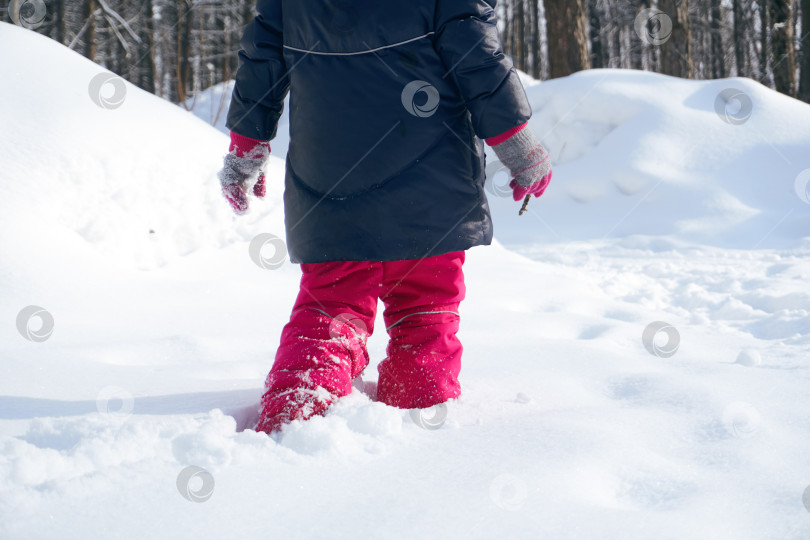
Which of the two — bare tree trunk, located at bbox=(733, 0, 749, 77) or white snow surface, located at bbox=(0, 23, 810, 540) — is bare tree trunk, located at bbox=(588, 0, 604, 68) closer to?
bare tree trunk, located at bbox=(733, 0, 749, 77)

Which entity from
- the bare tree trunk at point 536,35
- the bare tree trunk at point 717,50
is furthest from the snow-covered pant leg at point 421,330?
the bare tree trunk at point 536,35

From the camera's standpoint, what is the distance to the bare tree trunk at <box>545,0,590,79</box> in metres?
7.49

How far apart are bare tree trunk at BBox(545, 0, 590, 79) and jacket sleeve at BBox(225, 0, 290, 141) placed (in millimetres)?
6728

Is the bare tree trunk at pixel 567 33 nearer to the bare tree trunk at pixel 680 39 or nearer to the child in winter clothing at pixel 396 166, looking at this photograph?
the bare tree trunk at pixel 680 39

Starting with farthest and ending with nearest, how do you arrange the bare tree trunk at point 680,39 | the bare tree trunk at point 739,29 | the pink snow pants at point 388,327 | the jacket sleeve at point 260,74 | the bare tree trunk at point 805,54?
the bare tree trunk at point 739,29, the bare tree trunk at point 680,39, the bare tree trunk at point 805,54, the jacket sleeve at point 260,74, the pink snow pants at point 388,327

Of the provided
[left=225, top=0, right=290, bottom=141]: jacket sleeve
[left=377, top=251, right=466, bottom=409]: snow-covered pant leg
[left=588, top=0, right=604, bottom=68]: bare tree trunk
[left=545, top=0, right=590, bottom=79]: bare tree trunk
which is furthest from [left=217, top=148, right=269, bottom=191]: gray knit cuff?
[left=588, top=0, right=604, bottom=68]: bare tree trunk

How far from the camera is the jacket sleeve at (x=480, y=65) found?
1.40 m

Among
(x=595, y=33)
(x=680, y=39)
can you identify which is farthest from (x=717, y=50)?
(x=680, y=39)

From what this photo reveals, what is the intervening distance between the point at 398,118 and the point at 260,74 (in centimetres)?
41

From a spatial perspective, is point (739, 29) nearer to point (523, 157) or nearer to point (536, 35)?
point (536, 35)

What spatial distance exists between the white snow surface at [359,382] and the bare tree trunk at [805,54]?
16.9 ft

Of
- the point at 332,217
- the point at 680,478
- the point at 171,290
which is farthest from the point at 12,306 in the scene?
the point at 680,478

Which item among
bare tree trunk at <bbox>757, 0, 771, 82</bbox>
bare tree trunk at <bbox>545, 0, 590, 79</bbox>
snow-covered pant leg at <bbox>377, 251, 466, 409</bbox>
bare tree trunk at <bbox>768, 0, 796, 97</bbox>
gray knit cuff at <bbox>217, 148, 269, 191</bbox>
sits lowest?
bare tree trunk at <bbox>757, 0, 771, 82</bbox>

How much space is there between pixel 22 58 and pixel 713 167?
4209 millimetres
